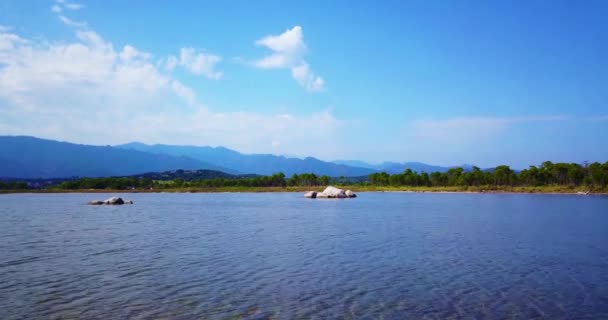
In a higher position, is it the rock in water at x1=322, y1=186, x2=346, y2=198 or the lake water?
the rock in water at x1=322, y1=186, x2=346, y2=198

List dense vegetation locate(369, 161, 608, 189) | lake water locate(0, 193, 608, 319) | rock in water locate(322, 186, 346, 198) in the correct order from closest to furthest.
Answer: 1. lake water locate(0, 193, 608, 319)
2. rock in water locate(322, 186, 346, 198)
3. dense vegetation locate(369, 161, 608, 189)

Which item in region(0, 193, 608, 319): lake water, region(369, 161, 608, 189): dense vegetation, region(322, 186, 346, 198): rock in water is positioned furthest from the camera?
region(369, 161, 608, 189): dense vegetation

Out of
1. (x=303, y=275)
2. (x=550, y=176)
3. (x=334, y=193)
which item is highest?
(x=550, y=176)

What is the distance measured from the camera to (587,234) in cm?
4322

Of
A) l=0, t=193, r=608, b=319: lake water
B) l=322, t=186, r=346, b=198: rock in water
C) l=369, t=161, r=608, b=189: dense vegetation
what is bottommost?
l=0, t=193, r=608, b=319: lake water

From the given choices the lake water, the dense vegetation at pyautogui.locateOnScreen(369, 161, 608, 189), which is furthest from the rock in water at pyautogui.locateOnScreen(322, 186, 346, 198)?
the lake water

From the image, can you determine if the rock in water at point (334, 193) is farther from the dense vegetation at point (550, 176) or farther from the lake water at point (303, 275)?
the lake water at point (303, 275)

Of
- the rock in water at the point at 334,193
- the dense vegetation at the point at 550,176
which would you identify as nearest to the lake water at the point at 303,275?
the rock in water at the point at 334,193

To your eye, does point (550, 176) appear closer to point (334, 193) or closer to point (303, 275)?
point (334, 193)

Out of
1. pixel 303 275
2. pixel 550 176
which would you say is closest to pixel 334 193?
pixel 550 176

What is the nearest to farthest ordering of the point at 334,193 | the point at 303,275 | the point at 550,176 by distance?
the point at 303,275, the point at 334,193, the point at 550,176

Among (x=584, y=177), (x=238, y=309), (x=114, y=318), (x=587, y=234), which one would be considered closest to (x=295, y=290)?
(x=238, y=309)

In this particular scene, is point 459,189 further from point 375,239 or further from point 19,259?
point 19,259

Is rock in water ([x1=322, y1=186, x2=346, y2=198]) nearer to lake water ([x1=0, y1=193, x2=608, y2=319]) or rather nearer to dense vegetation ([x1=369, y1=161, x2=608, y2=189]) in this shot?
dense vegetation ([x1=369, y1=161, x2=608, y2=189])
